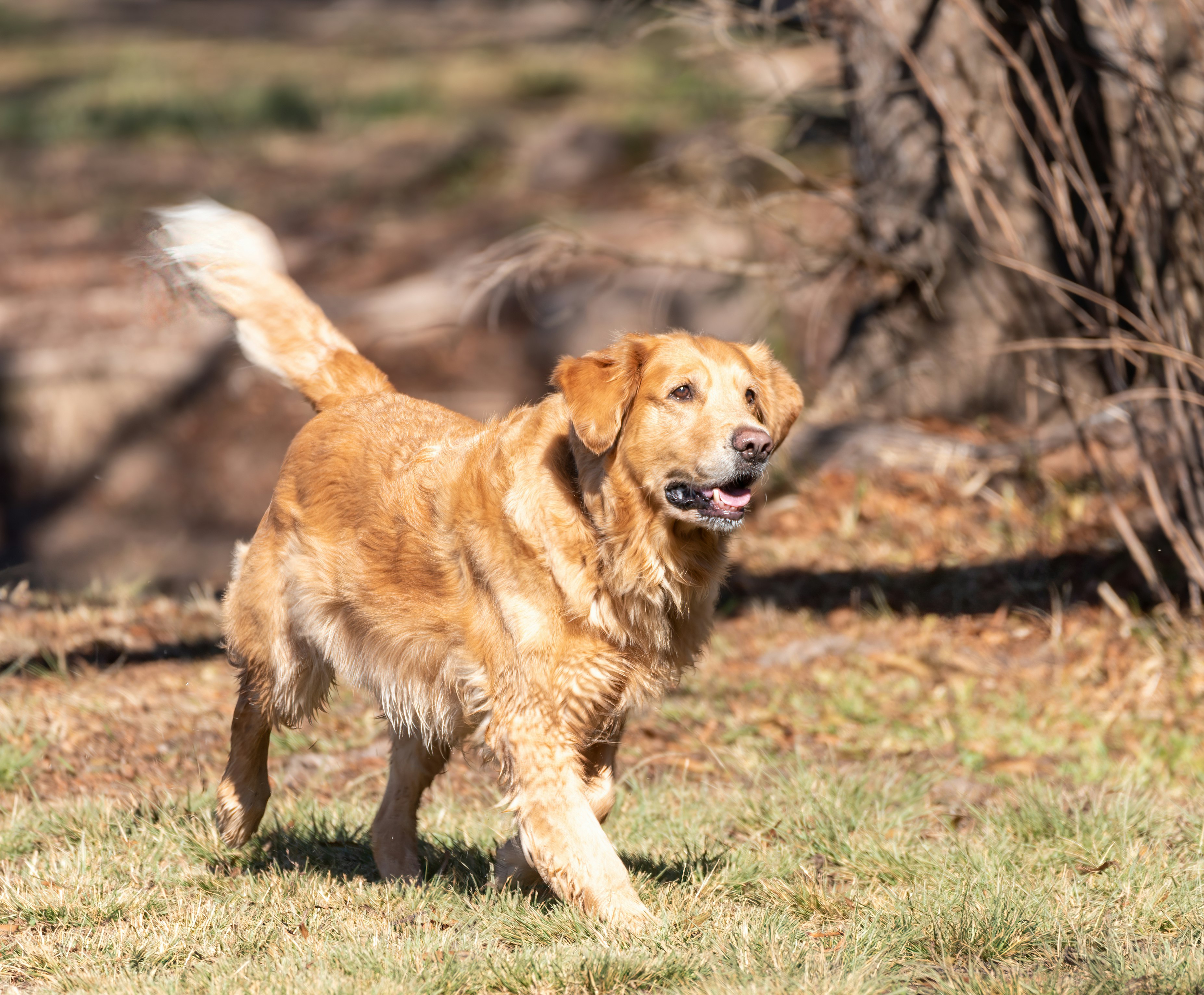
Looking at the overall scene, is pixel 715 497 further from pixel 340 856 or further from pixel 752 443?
pixel 340 856

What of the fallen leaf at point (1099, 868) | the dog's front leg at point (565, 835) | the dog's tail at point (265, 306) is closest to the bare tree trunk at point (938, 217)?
the fallen leaf at point (1099, 868)

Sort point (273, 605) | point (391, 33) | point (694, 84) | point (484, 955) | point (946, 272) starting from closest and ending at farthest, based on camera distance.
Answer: point (484, 955) < point (273, 605) < point (946, 272) < point (694, 84) < point (391, 33)

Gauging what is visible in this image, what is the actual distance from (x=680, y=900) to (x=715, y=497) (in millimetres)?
1150

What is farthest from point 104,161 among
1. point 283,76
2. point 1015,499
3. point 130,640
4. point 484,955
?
point 484,955

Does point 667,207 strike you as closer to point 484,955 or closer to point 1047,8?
point 1047,8

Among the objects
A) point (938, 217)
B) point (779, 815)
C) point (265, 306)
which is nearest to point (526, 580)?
point (779, 815)

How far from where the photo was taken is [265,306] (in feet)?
15.9

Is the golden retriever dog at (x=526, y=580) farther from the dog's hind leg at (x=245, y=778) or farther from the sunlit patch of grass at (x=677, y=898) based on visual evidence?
the sunlit patch of grass at (x=677, y=898)

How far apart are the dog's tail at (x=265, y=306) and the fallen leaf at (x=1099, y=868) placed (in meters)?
2.86

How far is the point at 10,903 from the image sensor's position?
3.69 m

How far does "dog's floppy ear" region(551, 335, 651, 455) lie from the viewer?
11.9 feet

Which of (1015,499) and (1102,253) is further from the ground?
(1102,253)

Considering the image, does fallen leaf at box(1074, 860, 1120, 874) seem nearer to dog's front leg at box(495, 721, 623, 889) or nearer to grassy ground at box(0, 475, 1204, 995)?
grassy ground at box(0, 475, 1204, 995)

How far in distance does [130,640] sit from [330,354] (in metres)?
2.95
